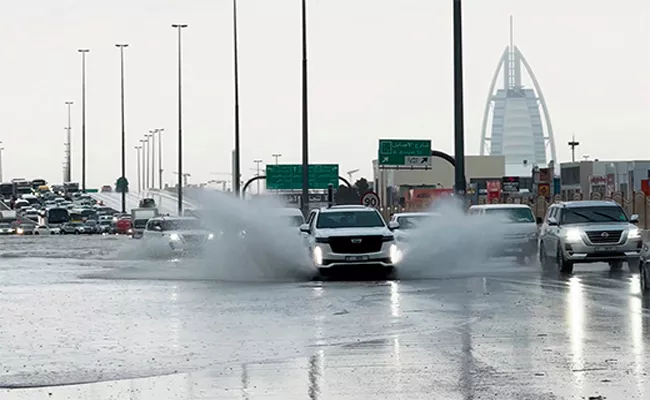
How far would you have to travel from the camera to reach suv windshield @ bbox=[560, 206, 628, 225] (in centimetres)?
3447

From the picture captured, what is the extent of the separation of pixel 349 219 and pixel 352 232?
128 cm

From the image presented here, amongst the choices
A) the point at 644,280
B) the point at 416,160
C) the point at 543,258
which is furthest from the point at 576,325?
the point at 416,160

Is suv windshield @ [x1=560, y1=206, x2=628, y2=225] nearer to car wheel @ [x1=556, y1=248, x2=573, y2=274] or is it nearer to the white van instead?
car wheel @ [x1=556, y1=248, x2=573, y2=274]

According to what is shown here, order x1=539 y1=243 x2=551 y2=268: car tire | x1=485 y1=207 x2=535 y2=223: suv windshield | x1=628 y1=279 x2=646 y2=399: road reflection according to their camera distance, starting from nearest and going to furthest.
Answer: x1=628 y1=279 x2=646 y2=399: road reflection
x1=539 y1=243 x2=551 y2=268: car tire
x1=485 y1=207 x2=535 y2=223: suv windshield

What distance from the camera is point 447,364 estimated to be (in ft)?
49.1

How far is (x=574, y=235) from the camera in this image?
33406 mm

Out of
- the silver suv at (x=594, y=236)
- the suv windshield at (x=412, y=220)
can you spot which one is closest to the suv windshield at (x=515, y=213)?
the suv windshield at (x=412, y=220)

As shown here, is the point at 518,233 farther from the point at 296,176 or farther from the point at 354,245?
the point at 296,176

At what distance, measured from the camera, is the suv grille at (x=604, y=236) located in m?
33.3

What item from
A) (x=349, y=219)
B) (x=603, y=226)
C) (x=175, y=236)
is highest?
(x=349, y=219)

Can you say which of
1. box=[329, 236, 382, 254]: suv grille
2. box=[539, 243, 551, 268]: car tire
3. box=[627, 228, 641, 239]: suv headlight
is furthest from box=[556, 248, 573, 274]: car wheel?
box=[329, 236, 382, 254]: suv grille

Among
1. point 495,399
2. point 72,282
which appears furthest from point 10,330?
point 72,282

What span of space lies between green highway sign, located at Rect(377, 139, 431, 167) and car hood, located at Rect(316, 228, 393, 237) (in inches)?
1674

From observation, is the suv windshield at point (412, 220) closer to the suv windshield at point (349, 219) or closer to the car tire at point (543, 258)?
the car tire at point (543, 258)
